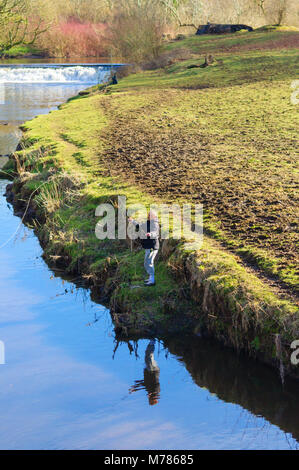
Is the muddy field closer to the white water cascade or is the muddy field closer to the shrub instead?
the white water cascade

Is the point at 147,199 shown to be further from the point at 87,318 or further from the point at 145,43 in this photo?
the point at 145,43

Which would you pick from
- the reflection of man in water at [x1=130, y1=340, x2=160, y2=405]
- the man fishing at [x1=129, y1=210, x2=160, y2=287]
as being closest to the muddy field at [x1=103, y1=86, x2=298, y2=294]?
the man fishing at [x1=129, y1=210, x2=160, y2=287]

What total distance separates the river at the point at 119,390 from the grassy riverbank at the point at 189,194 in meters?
0.44

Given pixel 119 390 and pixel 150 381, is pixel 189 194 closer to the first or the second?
pixel 150 381

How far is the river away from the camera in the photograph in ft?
26.2

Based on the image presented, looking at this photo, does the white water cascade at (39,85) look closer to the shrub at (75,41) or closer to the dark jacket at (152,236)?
the shrub at (75,41)

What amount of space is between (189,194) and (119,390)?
6486 millimetres

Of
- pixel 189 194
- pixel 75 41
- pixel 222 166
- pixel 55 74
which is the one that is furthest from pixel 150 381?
pixel 75 41

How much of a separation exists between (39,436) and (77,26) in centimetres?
5871

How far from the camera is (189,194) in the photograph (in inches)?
573

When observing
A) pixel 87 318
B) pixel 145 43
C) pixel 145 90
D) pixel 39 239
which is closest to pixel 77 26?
pixel 145 43

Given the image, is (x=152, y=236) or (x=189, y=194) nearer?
(x=152, y=236)

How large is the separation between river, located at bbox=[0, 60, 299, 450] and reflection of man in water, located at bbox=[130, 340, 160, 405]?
15 mm

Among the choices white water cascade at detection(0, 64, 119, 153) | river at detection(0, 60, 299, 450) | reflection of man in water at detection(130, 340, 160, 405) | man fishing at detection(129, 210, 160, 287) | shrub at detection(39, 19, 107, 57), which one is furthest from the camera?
shrub at detection(39, 19, 107, 57)
